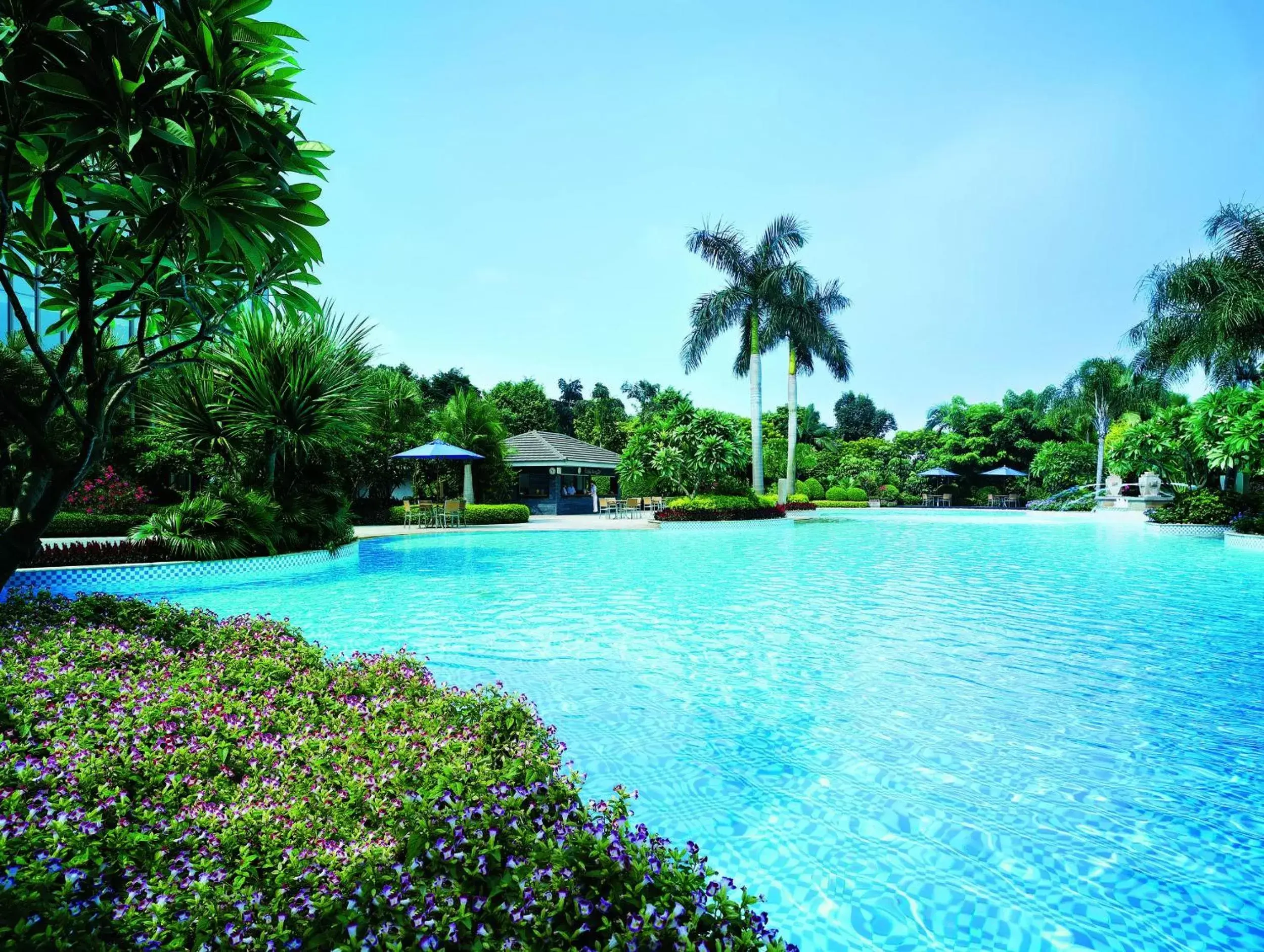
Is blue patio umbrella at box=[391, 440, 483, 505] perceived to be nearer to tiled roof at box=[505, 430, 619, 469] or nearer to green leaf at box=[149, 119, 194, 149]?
tiled roof at box=[505, 430, 619, 469]

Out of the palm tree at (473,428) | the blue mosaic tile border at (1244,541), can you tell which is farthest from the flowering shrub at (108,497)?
the blue mosaic tile border at (1244,541)

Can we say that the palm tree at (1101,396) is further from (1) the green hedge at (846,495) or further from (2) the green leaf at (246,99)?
(2) the green leaf at (246,99)

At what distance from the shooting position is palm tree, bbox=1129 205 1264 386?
2092cm

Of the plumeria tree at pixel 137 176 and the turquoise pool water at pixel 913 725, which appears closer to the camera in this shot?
the plumeria tree at pixel 137 176

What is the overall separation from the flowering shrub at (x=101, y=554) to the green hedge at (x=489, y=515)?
1214 cm

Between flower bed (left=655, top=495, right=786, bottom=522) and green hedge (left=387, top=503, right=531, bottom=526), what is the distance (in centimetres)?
545

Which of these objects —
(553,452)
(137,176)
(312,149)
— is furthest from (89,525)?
(553,452)

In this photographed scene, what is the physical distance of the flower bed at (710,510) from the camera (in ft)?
77.6

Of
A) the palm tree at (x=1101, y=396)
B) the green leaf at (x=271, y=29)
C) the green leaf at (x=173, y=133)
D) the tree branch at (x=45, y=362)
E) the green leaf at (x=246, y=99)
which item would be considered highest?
the palm tree at (x=1101, y=396)

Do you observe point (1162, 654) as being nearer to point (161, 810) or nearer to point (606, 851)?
point (606, 851)

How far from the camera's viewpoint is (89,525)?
13.9 m

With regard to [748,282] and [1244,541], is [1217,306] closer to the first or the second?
[1244,541]

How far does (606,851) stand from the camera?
195 cm

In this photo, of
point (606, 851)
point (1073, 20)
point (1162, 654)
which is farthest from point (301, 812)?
point (1073, 20)
